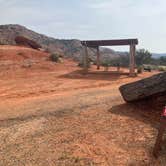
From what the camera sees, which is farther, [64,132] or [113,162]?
[64,132]

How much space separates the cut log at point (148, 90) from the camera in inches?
328

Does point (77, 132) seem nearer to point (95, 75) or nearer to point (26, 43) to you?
point (95, 75)

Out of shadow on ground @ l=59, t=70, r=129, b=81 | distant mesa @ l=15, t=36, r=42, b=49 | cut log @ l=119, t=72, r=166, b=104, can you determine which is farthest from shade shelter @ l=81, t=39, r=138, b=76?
distant mesa @ l=15, t=36, r=42, b=49

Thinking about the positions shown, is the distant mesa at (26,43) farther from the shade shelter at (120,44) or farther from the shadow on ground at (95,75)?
the shadow on ground at (95,75)

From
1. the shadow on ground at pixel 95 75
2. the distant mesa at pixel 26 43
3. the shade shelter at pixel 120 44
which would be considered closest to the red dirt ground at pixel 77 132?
the shadow on ground at pixel 95 75

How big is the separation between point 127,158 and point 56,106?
400 centimetres

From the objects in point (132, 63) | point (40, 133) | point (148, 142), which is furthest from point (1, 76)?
point (148, 142)

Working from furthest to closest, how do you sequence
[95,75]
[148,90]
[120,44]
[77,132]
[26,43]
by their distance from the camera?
[26,43]
[120,44]
[95,75]
[148,90]
[77,132]

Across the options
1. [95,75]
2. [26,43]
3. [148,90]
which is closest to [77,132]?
[148,90]

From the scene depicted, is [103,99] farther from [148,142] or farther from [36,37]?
[36,37]

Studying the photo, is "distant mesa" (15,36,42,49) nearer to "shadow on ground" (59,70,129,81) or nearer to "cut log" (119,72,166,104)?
"shadow on ground" (59,70,129,81)

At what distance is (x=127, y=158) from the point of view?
5.97 m

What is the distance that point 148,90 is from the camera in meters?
8.47

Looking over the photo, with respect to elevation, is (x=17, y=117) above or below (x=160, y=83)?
below
